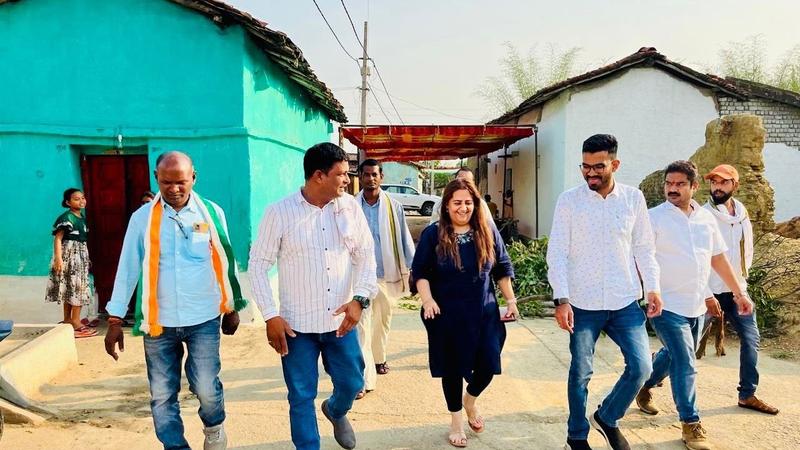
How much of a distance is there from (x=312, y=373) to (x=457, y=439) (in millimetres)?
1091

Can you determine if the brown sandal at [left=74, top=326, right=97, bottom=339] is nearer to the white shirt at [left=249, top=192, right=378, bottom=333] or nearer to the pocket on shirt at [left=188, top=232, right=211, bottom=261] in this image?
the pocket on shirt at [left=188, top=232, right=211, bottom=261]

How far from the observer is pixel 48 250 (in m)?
6.15

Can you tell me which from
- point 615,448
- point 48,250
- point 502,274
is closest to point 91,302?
point 48,250

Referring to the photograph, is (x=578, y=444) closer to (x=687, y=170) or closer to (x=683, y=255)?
(x=683, y=255)

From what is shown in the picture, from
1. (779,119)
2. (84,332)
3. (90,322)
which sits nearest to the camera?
(84,332)

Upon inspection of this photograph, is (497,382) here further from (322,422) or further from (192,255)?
(192,255)

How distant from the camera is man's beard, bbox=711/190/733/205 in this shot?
3942 mm

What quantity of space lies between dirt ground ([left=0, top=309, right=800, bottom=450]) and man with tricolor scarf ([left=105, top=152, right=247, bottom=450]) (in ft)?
2.44

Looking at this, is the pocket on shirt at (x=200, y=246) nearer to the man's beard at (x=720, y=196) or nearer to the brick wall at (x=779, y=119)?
Result: the man's beard at (x=720, y=196)

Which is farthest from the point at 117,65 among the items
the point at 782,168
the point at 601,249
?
the point at 782,168

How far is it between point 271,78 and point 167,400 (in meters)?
5.21

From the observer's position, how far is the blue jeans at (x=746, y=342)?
12.6 ft

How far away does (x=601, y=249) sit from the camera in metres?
3.02

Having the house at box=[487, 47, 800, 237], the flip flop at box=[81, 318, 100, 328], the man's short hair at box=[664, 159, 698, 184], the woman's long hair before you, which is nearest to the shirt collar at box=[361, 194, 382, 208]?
the woman's long hair
